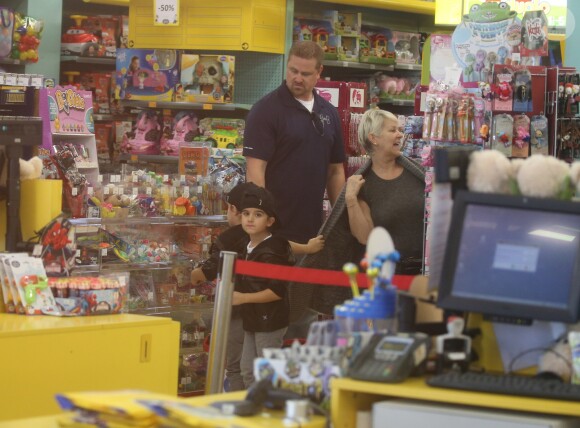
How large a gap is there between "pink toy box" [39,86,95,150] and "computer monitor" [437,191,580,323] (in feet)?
15.4

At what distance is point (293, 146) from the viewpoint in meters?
5.92

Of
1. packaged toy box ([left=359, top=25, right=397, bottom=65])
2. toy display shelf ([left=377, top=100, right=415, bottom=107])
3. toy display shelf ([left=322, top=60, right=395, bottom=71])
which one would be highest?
packaged toy box ([left=359, top=25, right=397, bottom=65])

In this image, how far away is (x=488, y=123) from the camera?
5.81 m

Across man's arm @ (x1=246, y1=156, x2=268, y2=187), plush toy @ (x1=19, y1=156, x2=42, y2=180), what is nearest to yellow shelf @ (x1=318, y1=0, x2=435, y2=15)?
man's arm @ (x1=246, y1=156, x2=268, y2=187)

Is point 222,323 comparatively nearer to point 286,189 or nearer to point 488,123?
point 286,189

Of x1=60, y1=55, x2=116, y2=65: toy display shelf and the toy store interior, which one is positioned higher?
x1=60, y1=55, x2=116, y2=65: toy display shelf

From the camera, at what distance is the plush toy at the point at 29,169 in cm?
454

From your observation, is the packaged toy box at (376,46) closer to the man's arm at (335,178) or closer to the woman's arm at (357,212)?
the man's arm at (335,178)

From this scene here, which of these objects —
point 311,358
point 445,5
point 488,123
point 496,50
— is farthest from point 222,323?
point 445,5

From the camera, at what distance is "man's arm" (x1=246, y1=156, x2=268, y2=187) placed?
5.79m

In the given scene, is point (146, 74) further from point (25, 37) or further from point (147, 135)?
point (25, 37)

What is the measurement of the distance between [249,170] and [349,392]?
314cm

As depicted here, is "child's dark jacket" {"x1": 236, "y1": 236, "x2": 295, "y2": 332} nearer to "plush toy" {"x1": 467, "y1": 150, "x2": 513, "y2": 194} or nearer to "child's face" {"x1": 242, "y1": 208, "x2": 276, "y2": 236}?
"child's face" {"x1": 242, "y1": 208, "x2": 276, "y2": 236}

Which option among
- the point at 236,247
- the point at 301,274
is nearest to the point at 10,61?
the point at 236,247
